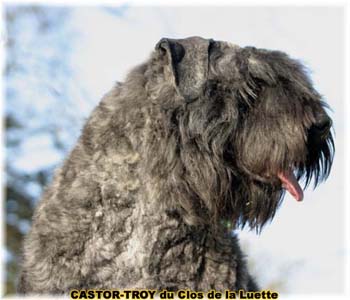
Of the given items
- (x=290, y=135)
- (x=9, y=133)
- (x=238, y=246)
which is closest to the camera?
(x=290, y=135)

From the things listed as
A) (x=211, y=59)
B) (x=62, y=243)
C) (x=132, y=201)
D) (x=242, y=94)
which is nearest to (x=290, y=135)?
(x=242, y=94)

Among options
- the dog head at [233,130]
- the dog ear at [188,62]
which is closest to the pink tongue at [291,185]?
the dog head at [233,130]

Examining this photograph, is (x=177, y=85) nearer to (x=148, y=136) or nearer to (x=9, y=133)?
(x=148, y=136)

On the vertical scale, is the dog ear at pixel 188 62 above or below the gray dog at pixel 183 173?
above

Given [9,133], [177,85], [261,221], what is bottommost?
[9,133]

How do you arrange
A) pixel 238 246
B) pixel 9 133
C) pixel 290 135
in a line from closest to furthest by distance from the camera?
1. pixel 290 135
2. pixel 238 246
3. pixel 9 133

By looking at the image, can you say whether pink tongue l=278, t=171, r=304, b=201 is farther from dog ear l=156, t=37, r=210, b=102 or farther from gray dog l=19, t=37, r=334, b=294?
dog ear l=156, t=37, r=210, b=102

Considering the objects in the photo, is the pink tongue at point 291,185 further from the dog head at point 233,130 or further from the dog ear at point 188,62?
the dog ear at point 188,62
